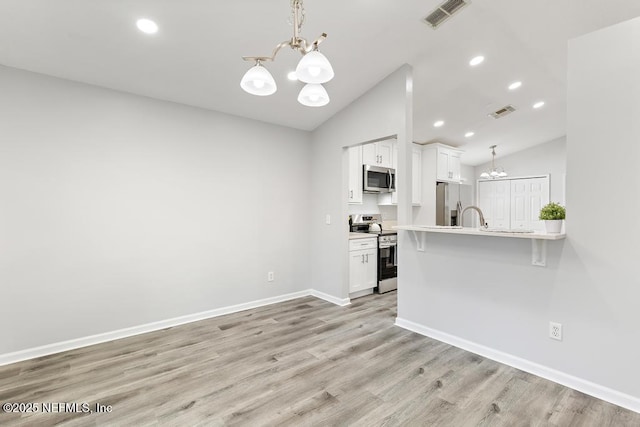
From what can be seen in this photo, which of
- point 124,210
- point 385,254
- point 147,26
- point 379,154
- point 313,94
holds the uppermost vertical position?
point 147,26

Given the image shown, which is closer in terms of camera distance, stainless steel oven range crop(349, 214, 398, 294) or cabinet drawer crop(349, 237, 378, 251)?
cabinet drawer crop(349, 237, 378, 251)

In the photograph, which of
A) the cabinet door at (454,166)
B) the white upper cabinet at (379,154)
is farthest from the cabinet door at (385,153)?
the cabinet door at (454,166)

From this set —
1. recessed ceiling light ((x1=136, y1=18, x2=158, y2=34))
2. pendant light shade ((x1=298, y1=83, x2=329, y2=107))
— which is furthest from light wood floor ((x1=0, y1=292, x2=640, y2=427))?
recessed ceiling light ((x1=136, y1=18, x2=158, y2=34))

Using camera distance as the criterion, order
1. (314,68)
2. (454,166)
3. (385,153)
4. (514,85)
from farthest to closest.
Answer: (454,166) → (385,153) → (514,85) → (314,68)

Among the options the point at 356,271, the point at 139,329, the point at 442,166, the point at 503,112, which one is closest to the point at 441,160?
the point at 442,166

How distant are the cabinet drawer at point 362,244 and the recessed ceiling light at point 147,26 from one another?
10.3ft

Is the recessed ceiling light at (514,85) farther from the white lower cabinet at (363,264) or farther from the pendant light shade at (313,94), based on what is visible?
the pendant light shade at (313,94)

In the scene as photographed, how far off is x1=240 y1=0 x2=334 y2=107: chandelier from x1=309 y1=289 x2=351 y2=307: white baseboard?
2.90 metres

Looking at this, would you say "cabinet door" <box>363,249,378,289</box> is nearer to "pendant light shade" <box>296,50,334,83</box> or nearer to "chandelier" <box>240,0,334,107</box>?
"chandelier" <box>240,0,334,107</box>

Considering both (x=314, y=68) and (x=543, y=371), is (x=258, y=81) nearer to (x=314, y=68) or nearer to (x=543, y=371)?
(x=314, y=68)

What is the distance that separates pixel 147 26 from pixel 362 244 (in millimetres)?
3436

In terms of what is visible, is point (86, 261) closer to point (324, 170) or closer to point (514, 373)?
point (324, 170)

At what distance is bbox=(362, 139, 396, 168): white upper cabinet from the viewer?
483 cm

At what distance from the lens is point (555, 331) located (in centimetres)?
222
